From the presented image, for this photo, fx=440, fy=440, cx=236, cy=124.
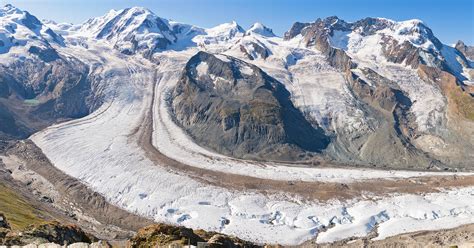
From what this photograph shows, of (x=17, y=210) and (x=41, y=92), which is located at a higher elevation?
(x=41, y=92)

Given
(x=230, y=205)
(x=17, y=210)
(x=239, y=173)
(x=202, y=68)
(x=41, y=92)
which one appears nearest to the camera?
(x=17, y=210)

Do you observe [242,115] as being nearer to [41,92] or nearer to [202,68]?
[202,68]

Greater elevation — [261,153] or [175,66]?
[175,66]

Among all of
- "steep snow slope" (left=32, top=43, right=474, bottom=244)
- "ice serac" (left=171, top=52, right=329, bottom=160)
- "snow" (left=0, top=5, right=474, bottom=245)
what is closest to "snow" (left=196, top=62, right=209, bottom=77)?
"ice serac" (left=171, top=52, right=329, bottom=160)

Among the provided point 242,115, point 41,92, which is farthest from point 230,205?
point 41,92

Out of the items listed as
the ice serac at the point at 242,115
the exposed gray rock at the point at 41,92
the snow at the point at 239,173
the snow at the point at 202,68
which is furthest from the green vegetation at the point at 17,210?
the snow at the point at 202,68

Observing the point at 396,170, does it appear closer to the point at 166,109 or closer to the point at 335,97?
the point at 335,97

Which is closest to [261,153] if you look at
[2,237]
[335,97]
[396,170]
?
[396,170]
